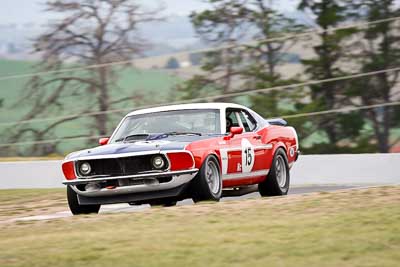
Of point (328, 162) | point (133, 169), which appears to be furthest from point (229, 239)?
point (328, 162)

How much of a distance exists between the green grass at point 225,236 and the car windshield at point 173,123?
171cm

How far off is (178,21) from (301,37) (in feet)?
11.8

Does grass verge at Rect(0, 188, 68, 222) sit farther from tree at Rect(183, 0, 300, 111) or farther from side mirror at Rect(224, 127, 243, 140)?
tree at Rect(183, 0, 300, 111)

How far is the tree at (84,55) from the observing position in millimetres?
25812

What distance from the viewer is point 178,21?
27.3 meters

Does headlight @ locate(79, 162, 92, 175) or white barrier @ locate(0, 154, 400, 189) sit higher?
headlight @ locate(79, 162, 92, 175)

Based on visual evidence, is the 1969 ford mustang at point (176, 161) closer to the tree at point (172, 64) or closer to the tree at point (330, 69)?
the tree at point (330, 69)

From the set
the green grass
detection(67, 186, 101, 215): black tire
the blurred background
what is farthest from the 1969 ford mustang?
the blurred background

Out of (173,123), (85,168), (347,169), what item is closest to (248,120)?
(173,123)

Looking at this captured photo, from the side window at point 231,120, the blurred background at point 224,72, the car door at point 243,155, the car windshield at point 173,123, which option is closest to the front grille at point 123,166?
the car windshield at point 173,123

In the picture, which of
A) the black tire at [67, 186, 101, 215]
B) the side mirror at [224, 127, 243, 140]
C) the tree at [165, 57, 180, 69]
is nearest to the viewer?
the black tire at [67, 186, 101, 215]

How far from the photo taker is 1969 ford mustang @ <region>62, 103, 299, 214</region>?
13.5m

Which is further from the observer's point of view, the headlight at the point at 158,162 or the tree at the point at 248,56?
the tree at the point at 248,56

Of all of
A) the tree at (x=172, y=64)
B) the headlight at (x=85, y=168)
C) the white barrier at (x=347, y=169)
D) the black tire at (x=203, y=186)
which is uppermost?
the tree at (x=172, y=64)
